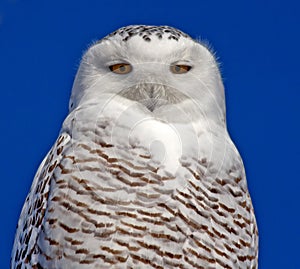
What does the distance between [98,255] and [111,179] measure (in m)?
0.36

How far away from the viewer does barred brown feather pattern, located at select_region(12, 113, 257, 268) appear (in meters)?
3.76

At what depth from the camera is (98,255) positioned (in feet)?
12.3

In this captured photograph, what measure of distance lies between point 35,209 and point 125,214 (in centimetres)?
53

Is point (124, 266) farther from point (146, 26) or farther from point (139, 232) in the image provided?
point (146, 26)

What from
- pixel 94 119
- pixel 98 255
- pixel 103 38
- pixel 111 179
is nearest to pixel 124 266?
pixel 98 255

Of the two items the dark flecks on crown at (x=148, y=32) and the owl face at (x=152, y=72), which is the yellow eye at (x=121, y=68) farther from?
the dark flecks on crown at (x=148, y=32)

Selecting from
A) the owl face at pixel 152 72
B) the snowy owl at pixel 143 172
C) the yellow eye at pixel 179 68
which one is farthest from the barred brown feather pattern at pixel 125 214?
the yellow eye at pixel 179 68

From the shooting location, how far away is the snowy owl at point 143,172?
12.4ft

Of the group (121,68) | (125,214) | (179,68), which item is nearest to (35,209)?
(125,214)

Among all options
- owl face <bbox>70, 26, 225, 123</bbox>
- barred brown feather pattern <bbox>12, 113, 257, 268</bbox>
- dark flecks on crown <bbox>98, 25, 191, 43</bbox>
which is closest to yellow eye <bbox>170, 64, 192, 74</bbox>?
owl face <bbox>70, 26, 225, 123</bbox>

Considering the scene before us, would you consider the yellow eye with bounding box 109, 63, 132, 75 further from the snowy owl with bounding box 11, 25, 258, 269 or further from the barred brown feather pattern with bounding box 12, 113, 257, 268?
the barred brown feather pattern with bounding box 12, 113, 257, 268

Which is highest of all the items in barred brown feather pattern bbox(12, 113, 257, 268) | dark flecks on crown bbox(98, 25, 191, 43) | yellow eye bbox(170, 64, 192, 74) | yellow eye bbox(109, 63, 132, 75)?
dark flecks on crown bbox(98, 25, 191, 43)

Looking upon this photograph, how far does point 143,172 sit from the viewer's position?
3.83 meters

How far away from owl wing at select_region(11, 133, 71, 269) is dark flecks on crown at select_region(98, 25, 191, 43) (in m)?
0.58
